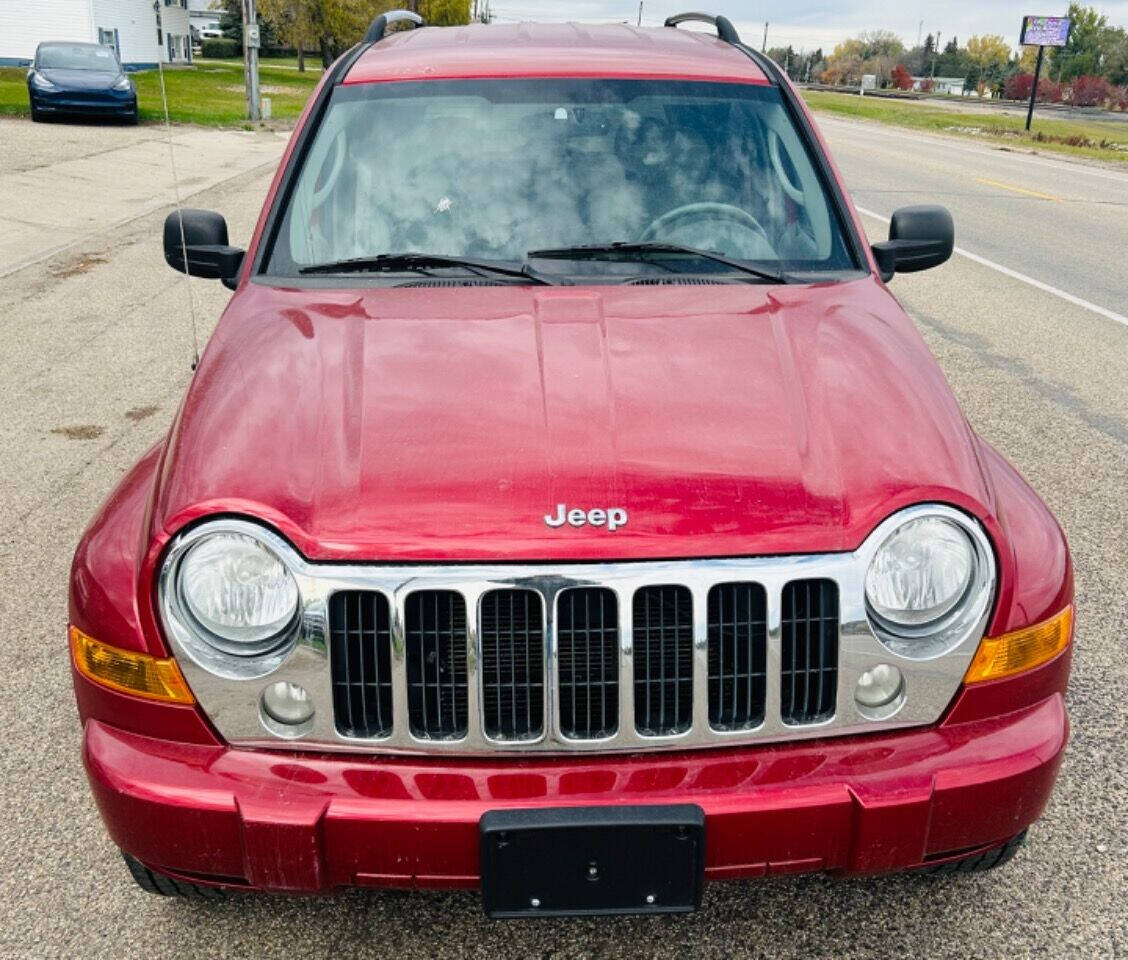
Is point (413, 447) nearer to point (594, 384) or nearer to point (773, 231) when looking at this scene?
point (594, 384)

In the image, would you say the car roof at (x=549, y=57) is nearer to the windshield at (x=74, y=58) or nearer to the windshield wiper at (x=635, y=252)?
the windshield wiper at (x=635, y=252)

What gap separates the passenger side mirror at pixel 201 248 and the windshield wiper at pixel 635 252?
1.02 meters

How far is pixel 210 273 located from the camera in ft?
12.9

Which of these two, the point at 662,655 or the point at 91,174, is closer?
the point at 662,655

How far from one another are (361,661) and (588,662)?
0.41 m

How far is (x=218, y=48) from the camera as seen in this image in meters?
86.8

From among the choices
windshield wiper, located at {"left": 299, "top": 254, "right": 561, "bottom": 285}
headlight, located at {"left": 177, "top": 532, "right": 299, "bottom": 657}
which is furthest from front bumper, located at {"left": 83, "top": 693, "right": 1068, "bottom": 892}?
windshield wiper, located at {"left": 299, "top": 254, "right": 561, "bottom": 285}

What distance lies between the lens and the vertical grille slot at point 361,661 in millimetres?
2256

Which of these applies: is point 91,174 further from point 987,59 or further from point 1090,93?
point 987,59

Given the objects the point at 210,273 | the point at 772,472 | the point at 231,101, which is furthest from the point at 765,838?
the point at 231,101

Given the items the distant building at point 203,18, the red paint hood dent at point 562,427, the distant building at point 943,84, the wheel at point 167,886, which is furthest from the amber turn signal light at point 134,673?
the distant building at point 943,84

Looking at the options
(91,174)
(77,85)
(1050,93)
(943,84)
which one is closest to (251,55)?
(77,85)

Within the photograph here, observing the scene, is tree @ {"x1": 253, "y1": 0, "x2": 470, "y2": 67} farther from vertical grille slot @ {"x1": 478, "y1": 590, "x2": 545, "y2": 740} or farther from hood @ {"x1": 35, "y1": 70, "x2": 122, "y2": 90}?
vertical grille slot @ {"x1": 478, "y1": 590, "x2": 545, "y2": 740}

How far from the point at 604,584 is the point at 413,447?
505 millimetres
